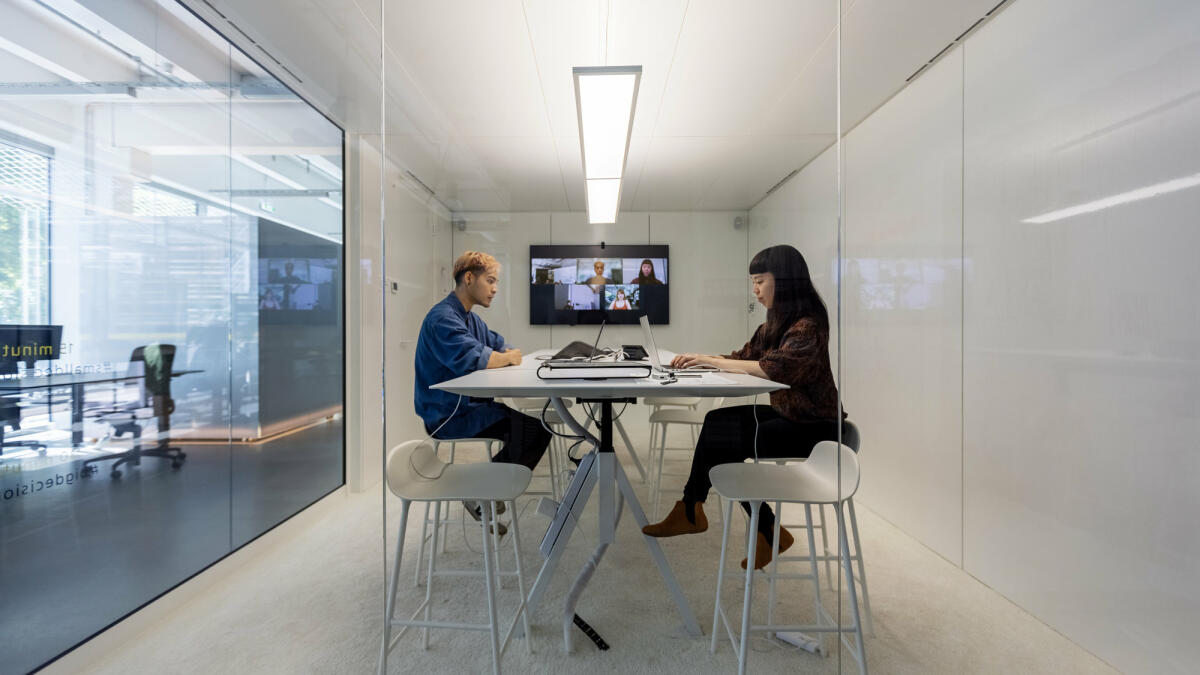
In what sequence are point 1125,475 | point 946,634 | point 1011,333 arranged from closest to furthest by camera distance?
point 1125,475 < point 946,634 < point 1011,333

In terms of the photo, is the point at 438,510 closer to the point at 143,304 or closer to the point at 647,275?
the point at 647,275

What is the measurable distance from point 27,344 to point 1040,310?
3741 mm

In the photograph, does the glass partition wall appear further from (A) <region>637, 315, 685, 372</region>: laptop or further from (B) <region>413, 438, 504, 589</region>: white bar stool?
(A) <region>637, 315, 685, 372</region>: laptop

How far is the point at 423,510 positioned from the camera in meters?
1.74

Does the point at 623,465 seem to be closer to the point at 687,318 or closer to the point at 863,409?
the point at 687,318

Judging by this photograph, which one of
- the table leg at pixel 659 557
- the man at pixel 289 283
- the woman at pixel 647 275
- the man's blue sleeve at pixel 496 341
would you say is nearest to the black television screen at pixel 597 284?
the woman at pixel 647 275

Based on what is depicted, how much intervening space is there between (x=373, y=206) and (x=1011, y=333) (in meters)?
2.66

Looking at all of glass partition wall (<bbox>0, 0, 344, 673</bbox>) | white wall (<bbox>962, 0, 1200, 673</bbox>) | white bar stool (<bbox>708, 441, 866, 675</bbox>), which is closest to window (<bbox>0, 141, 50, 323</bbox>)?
glass partition wall (<bbox>0, 0, 344, 673</bbox>)

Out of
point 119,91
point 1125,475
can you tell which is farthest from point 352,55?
point 1125,475

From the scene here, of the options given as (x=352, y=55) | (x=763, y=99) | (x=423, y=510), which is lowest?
(x=423, y=510)

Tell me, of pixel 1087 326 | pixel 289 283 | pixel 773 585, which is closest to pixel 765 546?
pixel 773 585

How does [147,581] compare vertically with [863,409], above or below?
below

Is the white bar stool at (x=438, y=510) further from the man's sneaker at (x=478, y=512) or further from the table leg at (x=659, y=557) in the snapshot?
the table leg at (x=659, y=557)

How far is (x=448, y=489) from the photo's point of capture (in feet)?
5.11
